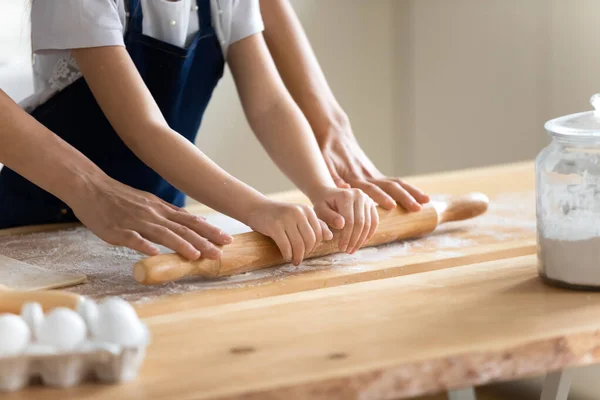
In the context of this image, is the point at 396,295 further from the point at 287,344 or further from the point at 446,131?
the point at 446,131

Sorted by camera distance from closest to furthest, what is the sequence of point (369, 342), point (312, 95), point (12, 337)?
point (12, 337) → point (369, 342) → point (312, 95)

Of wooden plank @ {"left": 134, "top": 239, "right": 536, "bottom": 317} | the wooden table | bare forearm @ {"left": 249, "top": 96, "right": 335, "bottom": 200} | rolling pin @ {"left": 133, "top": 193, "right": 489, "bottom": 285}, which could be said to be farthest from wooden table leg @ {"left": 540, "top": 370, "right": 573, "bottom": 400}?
bare forearm @ {"left": 249, "top": 96, "right": 335, "bottom": 200}

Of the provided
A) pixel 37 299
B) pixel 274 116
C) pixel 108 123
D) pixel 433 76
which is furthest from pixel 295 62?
pixel 433 76

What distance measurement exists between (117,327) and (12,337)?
0.24 feet

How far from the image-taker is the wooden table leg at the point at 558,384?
39.6 inches

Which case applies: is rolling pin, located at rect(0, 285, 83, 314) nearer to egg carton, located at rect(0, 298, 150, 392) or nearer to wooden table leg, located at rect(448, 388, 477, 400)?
egg carton, located at rect(0, 298, 150, 392)

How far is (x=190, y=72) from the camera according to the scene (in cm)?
138

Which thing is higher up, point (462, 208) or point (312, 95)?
point (312, 95)

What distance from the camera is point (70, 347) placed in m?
0.64

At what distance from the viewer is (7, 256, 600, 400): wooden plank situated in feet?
2.14

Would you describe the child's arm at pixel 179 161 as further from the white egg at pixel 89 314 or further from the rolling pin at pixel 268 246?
the white egg at pixel 89 314

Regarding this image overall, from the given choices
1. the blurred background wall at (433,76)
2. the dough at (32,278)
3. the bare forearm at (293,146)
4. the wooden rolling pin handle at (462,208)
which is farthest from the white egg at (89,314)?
the blurred background wall at (433,76)

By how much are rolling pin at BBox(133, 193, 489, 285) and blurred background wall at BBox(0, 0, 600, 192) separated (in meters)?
1.23

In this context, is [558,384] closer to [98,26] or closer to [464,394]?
[464,394]
